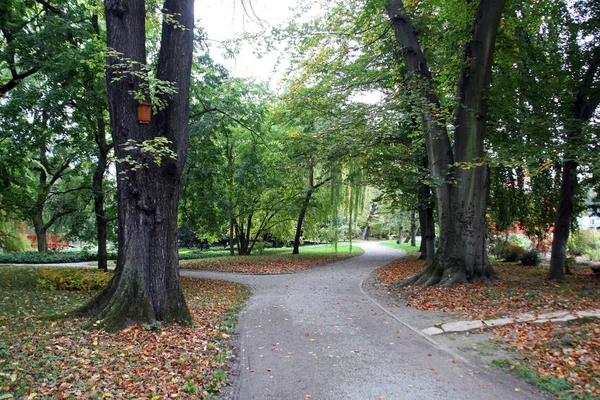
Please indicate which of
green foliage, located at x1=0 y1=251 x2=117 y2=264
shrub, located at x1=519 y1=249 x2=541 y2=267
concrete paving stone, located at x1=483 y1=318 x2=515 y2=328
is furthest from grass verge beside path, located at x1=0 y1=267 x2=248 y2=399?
green foliage, located at x1=0 y1=251 x2=117 y2=264

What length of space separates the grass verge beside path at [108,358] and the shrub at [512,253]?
16201 mm

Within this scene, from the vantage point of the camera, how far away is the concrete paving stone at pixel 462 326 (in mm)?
6164

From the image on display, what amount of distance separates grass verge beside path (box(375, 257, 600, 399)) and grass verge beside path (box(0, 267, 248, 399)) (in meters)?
3.66

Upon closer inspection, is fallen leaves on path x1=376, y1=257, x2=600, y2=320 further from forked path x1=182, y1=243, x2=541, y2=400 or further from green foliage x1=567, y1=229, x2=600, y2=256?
green foliage x1=567, y1=229, x2=600, y2=256

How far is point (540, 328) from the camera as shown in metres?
5.74

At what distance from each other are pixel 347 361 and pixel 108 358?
292cm

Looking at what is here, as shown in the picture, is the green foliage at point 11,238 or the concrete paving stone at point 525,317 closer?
the concrete paving stone at point 525,317

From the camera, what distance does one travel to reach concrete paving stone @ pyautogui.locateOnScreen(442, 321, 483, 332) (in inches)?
243

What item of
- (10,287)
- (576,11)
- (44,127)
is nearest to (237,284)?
(10,287)

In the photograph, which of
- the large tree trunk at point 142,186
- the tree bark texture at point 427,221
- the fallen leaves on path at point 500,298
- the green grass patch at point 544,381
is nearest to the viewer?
the green grass patch at point 544,381

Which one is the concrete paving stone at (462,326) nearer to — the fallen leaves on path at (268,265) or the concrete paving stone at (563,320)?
the concrete paving stone at (563,320)

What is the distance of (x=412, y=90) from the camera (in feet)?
32.2

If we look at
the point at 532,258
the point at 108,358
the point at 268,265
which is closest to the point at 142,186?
the point at 108,358

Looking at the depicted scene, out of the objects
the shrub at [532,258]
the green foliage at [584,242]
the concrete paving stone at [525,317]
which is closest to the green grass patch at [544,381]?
A: the concrete paving stone at [525,317]
